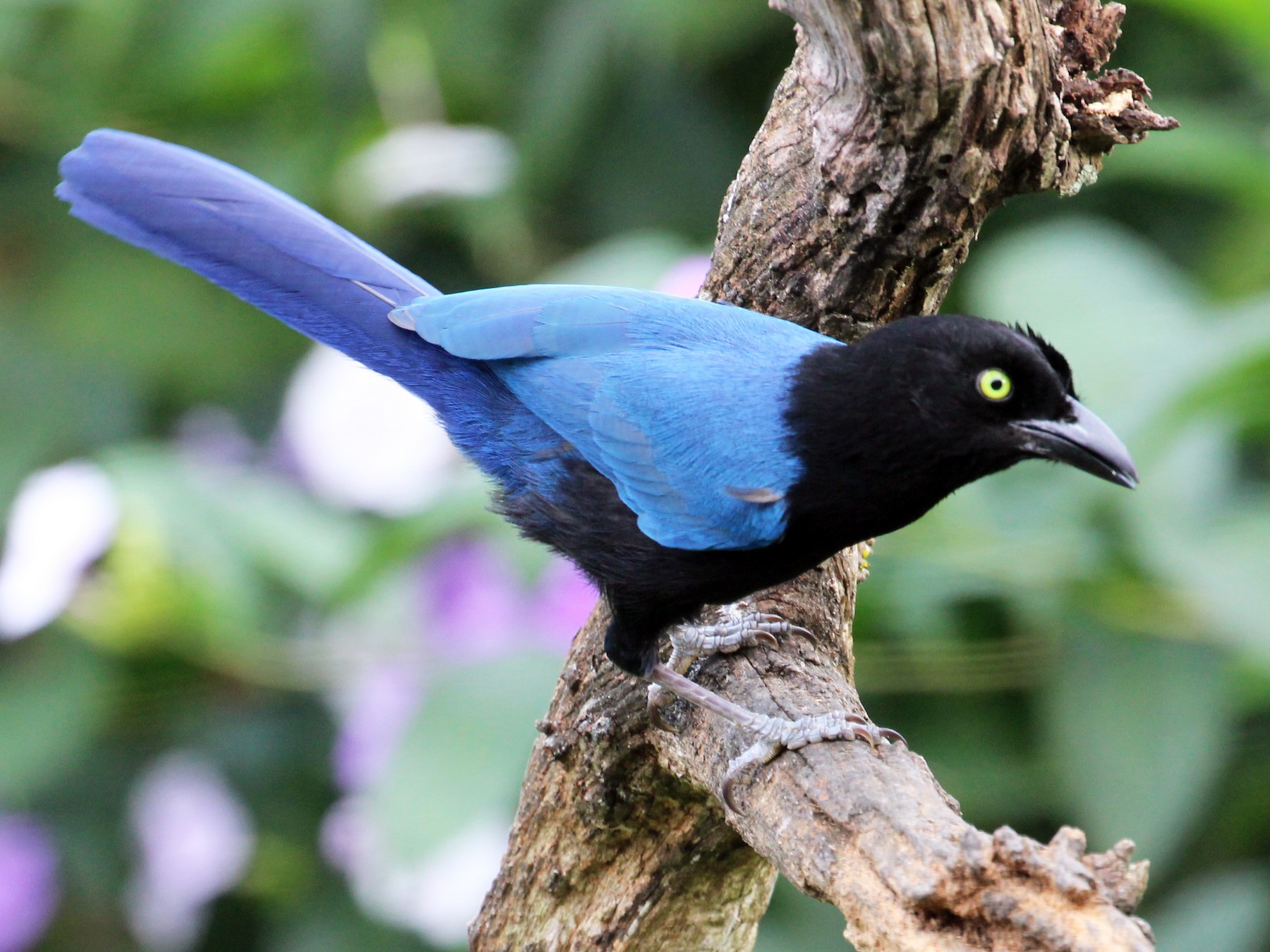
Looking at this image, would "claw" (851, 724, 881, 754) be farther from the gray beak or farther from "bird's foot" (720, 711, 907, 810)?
the gray beak

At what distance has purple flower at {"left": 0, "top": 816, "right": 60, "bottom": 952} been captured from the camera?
174 inches

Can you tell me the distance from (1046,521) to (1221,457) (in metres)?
0.84

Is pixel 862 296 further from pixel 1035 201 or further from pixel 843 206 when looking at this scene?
pixel 1035 201

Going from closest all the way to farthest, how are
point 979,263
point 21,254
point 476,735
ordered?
point 476,735
point 979,263
point 21,254

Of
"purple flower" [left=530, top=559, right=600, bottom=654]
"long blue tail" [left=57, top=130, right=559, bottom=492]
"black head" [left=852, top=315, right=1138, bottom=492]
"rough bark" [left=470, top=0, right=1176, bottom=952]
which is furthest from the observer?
"purple flower" [left=530, top=559, right=600, bottom=654]

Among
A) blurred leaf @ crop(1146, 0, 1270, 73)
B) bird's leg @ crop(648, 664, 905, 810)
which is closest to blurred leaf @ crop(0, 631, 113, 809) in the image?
bird's leg @ crop(648, 664, 905, 810)

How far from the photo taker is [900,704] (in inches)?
160

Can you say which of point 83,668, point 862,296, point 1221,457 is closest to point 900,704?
point 1221,457

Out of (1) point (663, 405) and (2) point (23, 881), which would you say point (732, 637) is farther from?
(2) point (23, 881)

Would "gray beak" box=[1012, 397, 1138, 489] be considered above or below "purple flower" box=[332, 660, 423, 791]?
above

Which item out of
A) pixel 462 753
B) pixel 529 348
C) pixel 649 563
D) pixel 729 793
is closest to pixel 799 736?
pixel 729 793

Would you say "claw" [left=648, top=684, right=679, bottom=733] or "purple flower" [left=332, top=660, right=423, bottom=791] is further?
"purple flower" [left=332, top=660, right=423, bottom=791]

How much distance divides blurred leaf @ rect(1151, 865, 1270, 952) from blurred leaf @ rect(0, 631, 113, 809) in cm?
292

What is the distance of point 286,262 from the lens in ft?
9.91
